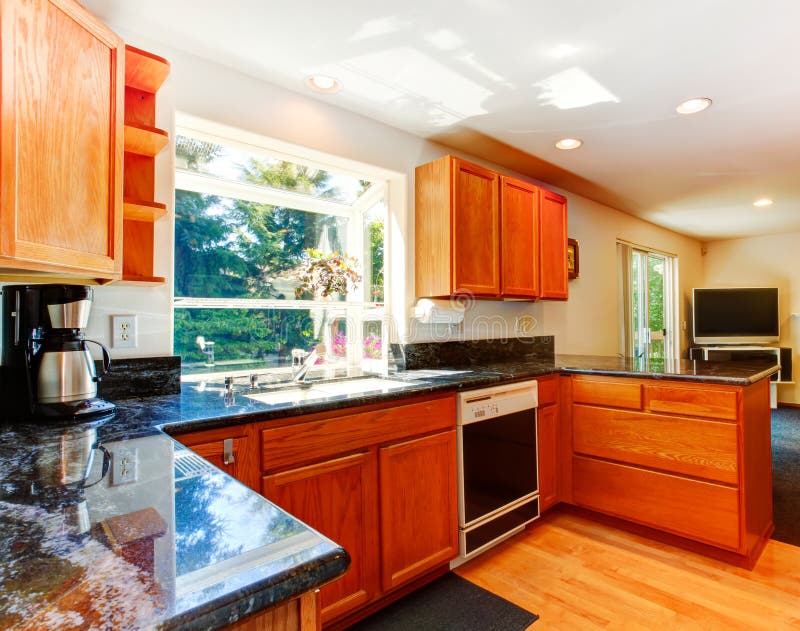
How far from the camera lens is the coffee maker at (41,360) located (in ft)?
4.52

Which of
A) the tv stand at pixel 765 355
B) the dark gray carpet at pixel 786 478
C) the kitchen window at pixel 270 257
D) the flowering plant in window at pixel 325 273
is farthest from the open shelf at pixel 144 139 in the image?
the tv stand at pixel 765 355

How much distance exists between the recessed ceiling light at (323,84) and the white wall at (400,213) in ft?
0.38

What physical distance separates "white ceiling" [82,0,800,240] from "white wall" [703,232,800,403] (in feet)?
12.1

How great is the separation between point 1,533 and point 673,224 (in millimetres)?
6132

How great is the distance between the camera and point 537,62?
197 cm

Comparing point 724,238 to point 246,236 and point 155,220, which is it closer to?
point 246,236

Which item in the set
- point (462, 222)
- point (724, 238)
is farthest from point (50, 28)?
point (724, 238)

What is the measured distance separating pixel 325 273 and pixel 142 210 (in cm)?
102

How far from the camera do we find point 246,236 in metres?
2.31

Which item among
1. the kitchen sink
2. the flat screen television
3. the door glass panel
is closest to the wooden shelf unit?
the kitchen sink

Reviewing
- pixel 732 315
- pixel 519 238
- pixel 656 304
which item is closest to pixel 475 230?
pixel 519 238

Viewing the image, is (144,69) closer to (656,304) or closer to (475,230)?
(475,230)

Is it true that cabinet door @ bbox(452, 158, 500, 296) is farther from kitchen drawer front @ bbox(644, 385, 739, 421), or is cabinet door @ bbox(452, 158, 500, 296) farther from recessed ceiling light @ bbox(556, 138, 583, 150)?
kitchen drawer front @ bbox(644, 385, 739, 421)

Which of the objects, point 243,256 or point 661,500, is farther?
point 661,500
